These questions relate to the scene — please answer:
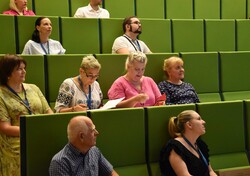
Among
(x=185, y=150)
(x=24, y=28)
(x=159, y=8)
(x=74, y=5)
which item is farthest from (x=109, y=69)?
(x=159, y=8)

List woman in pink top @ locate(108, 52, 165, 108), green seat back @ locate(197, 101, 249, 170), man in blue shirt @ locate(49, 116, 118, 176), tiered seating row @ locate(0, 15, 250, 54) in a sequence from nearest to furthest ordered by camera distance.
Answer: man in blue shirt @ locate(49, 116, 118, 176)
green seat back @ locate(197, 101, 249, 170)
woman in pink top @ locate(108, 52, 165, 108)
tiered seating row @ locate(0, 15, 250, 54)

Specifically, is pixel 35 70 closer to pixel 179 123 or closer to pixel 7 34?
pixel 7 34

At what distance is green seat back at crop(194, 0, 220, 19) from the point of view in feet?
7.11

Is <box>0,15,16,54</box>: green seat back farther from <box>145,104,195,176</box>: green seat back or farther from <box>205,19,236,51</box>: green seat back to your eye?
<box>205,19,236,51</box>: green seat back

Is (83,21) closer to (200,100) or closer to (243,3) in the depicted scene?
(200,100)

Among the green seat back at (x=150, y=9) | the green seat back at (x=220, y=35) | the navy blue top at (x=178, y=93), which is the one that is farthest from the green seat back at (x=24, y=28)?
the green seat back at (x=220, y=35)

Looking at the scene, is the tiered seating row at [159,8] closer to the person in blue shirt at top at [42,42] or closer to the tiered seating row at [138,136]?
the person in blue shirt at top at [42,42]

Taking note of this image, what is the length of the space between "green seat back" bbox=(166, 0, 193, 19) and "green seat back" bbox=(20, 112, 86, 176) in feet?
3.87

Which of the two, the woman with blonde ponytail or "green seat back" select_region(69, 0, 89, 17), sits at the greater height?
"green seat back" select_region(69, 0, 89, 17)

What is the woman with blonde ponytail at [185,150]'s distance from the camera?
3.65 ft

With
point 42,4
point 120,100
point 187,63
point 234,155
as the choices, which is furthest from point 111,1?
point 234,155

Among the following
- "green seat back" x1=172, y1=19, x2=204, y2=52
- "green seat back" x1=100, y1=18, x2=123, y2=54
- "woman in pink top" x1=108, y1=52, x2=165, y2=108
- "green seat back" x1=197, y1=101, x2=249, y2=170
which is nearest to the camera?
"green seat back" x1=197, y1=101, x2=249, y2=170

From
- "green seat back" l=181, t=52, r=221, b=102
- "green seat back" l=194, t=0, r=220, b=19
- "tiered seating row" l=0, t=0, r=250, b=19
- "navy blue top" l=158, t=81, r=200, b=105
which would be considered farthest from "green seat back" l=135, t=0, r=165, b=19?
"navy blue top" l=158, t=81, r=200, b=105

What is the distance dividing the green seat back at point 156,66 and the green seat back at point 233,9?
76 centimetres
